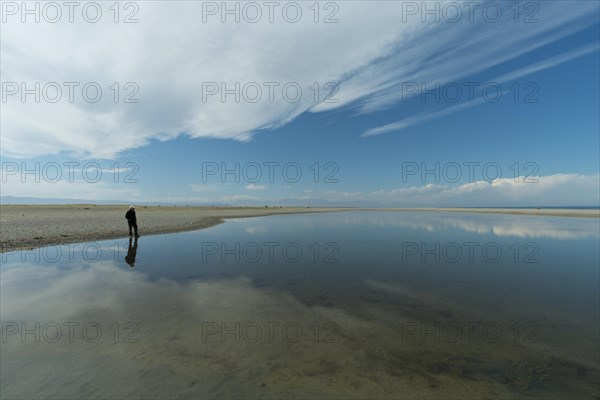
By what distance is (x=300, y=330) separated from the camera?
7.92 meters

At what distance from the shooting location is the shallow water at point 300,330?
549 centimetres

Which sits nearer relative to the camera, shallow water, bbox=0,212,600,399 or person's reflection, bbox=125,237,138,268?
shallow water, bbox=0,212,600,399

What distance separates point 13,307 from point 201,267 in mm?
7200

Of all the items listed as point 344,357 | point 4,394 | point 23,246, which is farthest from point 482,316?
→ point 23,246

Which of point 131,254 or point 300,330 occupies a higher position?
point 131,254

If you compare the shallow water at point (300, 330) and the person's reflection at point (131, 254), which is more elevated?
the person's reflection at point (131, 254)

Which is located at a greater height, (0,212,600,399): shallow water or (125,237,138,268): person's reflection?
(125,237,138,268): person's reflection

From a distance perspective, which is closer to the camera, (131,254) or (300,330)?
(300,330)

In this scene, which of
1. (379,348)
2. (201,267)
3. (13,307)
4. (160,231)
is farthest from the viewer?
(160,231)

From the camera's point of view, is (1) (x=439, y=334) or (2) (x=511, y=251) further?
(2) (x=511, y=251)

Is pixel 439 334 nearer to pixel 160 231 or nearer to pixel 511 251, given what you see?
pixel 511 251

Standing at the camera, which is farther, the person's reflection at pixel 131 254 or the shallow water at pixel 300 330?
the person's reflection at pixel 131 254

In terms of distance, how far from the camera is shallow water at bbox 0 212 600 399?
216 inches

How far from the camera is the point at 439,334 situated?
25.0 ft
